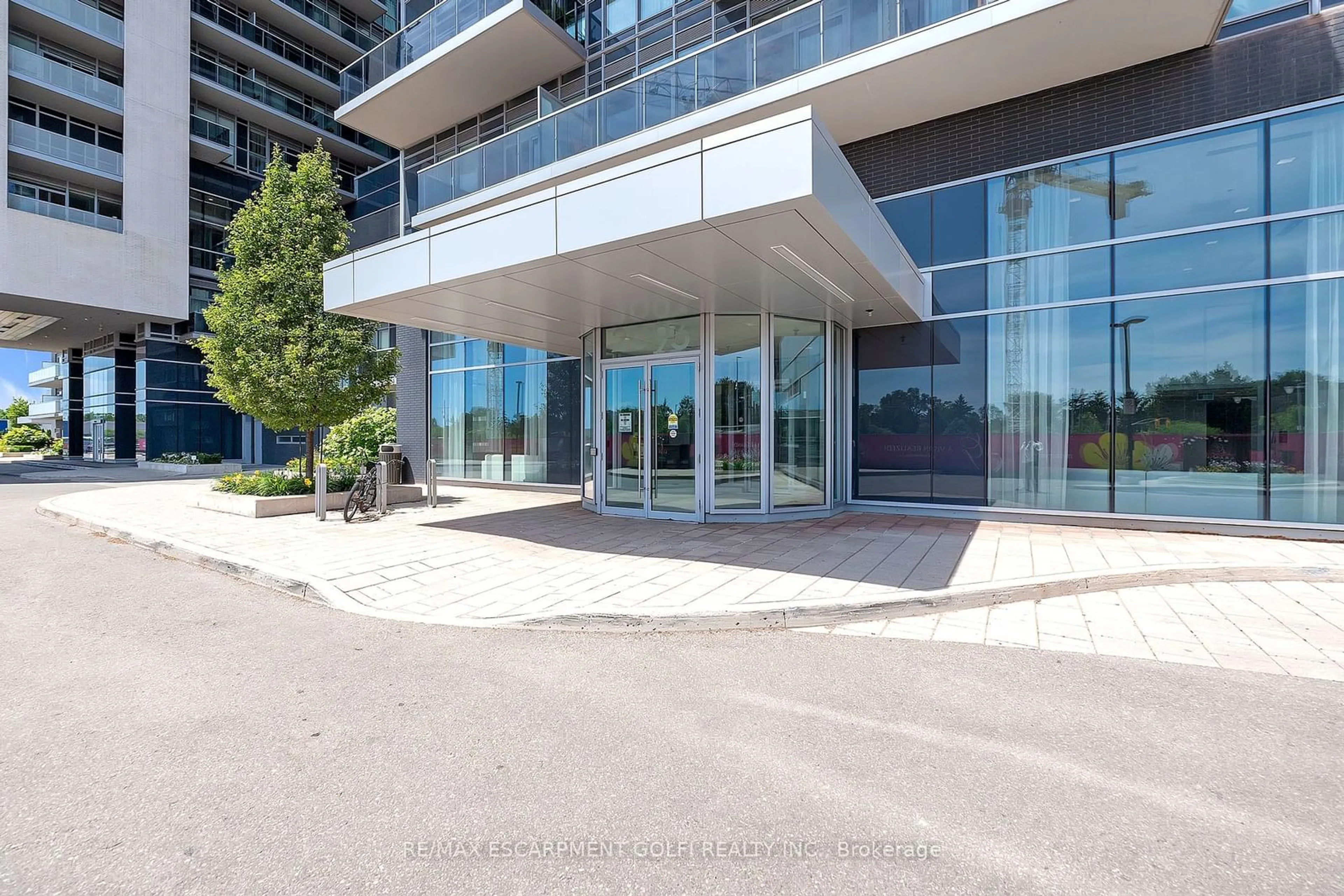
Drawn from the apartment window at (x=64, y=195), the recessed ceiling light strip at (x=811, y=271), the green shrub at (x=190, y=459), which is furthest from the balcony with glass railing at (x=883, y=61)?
the apartment window at (x=64, y=195)

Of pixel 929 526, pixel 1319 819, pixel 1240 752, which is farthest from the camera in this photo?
pixel 929 526

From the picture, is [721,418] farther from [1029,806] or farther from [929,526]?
[1029,806]

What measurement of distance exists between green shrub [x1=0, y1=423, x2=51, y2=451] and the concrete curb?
170 feet

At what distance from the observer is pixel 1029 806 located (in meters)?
2.72

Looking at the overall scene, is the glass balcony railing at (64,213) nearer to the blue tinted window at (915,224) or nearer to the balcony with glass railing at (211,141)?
the balcony with glass railing at (211,141)

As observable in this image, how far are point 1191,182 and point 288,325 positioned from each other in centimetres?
1809

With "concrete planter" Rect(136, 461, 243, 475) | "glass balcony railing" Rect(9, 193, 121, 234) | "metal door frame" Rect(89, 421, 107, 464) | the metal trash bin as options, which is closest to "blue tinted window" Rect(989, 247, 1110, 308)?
the metal trash bin

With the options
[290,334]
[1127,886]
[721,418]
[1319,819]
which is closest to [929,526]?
[721,418]

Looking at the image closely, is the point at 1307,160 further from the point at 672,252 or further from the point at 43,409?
the point at 43,409

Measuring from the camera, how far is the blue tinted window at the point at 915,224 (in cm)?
1208

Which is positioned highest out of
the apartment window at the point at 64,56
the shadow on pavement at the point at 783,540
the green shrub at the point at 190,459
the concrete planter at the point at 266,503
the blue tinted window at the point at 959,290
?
the apartment window at the point at 64,56

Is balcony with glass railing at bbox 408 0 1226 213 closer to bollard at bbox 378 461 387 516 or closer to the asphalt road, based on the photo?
bollard at bbox 378 461 387 516

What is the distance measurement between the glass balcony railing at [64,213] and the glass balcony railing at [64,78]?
4.99m

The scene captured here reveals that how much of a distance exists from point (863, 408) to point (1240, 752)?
390 inches
